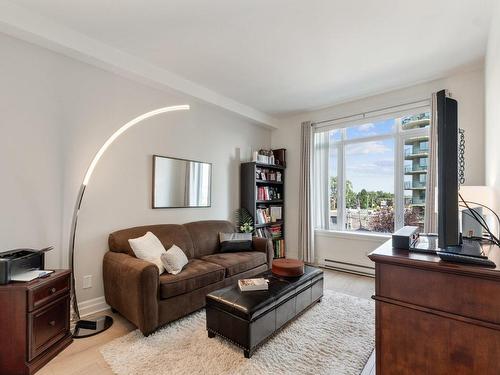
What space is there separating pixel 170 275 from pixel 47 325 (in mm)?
938

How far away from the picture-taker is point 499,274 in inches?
36.3

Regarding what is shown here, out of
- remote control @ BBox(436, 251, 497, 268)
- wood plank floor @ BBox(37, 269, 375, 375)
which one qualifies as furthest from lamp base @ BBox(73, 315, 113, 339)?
remote control @ BBox(436, 251, 497, 268)

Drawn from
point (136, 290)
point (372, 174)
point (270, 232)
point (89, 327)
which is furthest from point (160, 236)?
point (372, 174)

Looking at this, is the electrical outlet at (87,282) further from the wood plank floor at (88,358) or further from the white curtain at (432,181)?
the white curtain at (432,181)

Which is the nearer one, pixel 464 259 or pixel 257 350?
pixel 464 259

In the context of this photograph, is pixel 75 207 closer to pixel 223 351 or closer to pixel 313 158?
pixel 223 351

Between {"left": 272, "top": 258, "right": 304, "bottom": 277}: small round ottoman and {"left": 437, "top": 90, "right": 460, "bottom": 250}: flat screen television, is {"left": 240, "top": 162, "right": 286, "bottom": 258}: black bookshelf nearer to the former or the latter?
{"left": 272, "top": 258, "right": 304, "bottom": 277}: small round ottoman

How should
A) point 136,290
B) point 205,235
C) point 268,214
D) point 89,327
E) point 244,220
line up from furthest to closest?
point 268,214 → point 244,220 → point 205,235 → point 89,327 → point 136,290

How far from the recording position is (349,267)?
3936mm

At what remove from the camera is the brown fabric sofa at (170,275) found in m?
2.11

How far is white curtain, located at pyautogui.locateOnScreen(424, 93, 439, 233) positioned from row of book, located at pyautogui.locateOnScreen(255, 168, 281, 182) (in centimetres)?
230

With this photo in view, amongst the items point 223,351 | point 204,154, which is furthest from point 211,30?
point 223,351

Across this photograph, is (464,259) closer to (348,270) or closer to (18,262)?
(18,262)

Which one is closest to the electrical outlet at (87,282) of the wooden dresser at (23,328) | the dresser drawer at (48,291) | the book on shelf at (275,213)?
the dresser drawer at (48,291)
